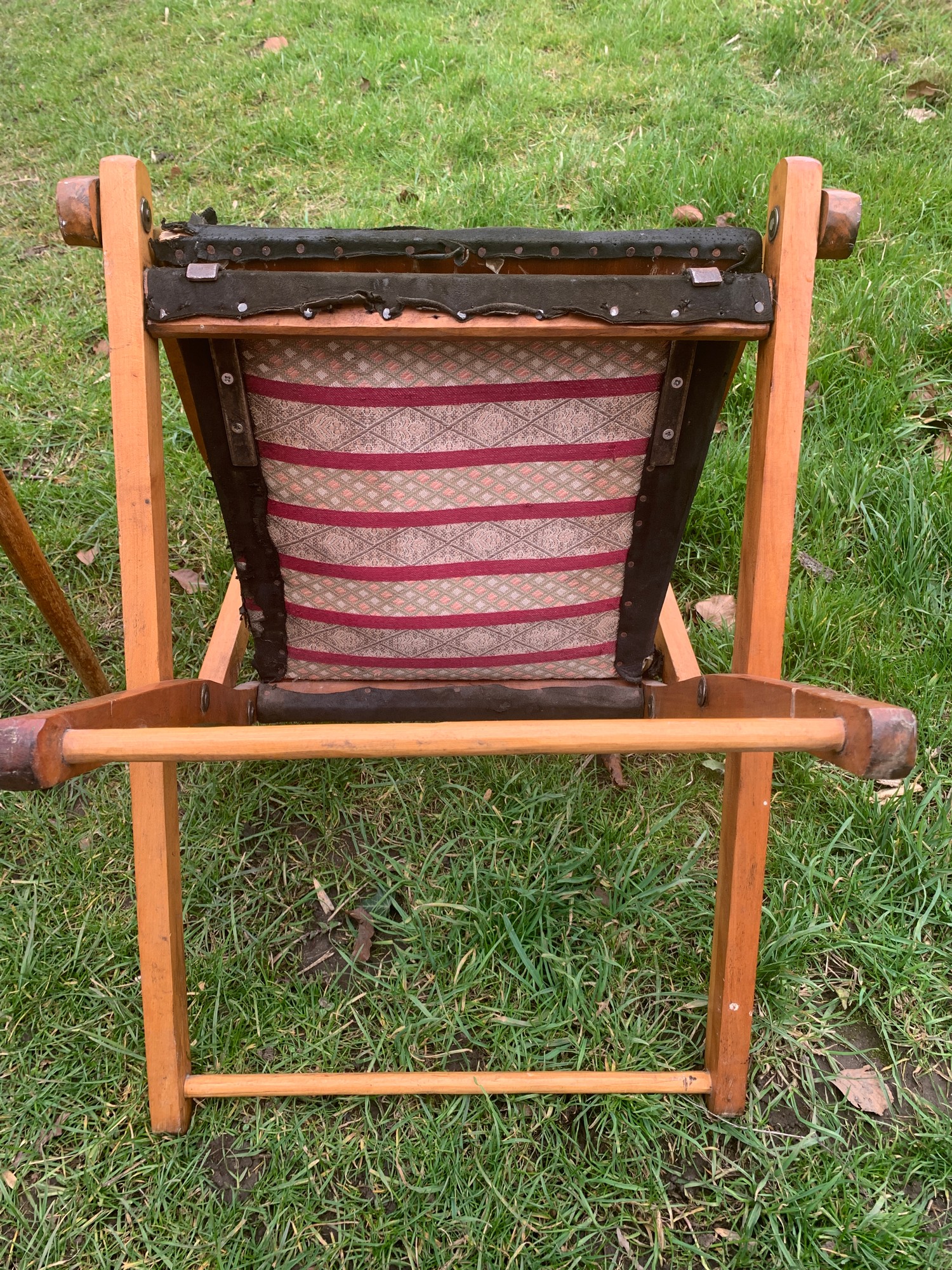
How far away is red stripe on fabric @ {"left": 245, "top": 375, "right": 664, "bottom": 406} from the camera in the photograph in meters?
1.33

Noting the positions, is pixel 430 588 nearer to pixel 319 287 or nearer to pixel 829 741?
pixel 319 287

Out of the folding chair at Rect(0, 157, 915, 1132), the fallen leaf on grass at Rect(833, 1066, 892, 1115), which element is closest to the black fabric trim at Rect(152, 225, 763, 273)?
the folding chair at Rect(0, 157, 915, 1132)

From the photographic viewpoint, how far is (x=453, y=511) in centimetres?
146

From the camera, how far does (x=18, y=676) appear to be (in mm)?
2266

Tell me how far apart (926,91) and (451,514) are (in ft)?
11.0

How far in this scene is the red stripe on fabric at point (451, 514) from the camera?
1.46 metres

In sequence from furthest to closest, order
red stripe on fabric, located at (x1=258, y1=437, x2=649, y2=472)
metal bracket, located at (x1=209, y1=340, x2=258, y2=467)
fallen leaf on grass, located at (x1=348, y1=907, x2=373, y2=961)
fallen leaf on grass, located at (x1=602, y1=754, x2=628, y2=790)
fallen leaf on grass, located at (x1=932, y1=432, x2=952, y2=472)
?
fallen leaf on grass, located at (x1=932, y1=432, x2=952, y2=472) < fallen leaf on grass, located at (x1=602, y1=754, x2=628, y2=790) < fallen leaf on grass, located at (x1=348, y1=907, x2=373, y2=961) < red stripe on fabric, located at (x1=258, y1=437, x2=649, y2=472) < metal bracket, located at (x1=209, y1=340, x2=258, y2=467)

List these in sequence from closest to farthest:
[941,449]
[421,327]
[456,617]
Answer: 1. [421,327]
2. [456,617]
3. [941,449]

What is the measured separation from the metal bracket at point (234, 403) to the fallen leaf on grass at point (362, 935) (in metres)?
0.97

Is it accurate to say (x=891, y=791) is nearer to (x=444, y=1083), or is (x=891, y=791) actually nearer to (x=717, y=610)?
(x=717, y=610)

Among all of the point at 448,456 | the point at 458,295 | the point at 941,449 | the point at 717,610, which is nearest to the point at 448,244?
the point at 458,295

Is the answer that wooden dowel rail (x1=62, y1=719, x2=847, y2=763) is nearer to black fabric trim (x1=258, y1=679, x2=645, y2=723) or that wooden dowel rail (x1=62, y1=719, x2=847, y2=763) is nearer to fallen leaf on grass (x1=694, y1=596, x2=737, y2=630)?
black fabric trim (x1=258, y1=679, x2=645, y2=723)

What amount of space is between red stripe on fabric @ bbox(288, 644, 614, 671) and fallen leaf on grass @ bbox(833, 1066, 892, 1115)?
876mm

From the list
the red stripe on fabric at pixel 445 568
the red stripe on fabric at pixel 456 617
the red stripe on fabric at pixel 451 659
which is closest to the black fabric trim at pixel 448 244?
the red stripe on fabric at pixel 445 568
